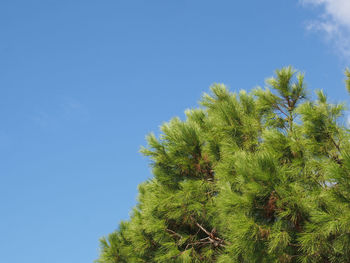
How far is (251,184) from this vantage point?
322cm

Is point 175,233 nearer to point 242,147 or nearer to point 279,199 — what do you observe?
point 242,147

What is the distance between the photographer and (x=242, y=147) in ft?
15.1

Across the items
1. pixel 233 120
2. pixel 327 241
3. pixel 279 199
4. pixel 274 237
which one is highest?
pixel 233 120

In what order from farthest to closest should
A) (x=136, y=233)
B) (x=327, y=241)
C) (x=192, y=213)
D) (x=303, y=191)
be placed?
(x=136, y=233) < (x=192, y=213) < (x=303, y=191) < (x=327, y=241)

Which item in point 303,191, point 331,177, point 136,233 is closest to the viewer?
point 331,177

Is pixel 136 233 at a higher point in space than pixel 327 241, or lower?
higher

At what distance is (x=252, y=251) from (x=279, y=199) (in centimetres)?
56

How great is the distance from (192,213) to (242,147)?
1.03 m

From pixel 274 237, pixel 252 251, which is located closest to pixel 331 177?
pixel 274 237

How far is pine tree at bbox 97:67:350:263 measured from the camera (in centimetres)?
323

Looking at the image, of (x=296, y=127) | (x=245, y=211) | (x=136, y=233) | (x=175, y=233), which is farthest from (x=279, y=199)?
(x=136, y=233)

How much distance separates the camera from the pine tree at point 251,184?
3227 millimetres

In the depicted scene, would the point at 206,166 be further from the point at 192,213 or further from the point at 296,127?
the point at 296,127

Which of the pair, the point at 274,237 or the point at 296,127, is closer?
the point at 274,237
